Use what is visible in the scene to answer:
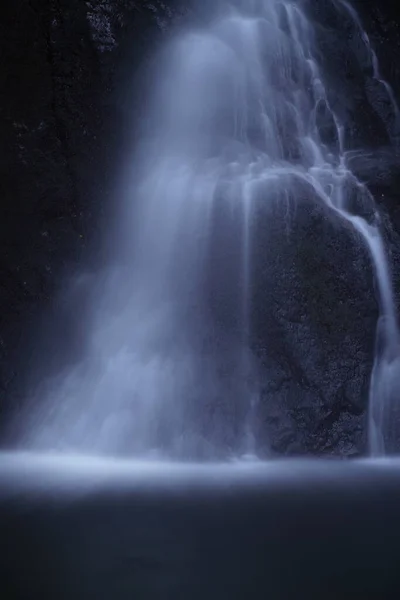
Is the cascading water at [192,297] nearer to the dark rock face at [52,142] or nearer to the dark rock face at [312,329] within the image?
the dark rock face at [312,329]

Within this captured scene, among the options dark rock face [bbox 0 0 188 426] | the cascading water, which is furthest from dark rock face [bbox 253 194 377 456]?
dark rock face [bbox 0 0 188 426]

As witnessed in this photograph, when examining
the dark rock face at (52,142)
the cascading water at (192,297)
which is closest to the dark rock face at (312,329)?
the cascading water at (192,297)

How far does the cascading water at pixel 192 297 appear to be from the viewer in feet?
23.9

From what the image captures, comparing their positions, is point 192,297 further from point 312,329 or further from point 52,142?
point 52,142

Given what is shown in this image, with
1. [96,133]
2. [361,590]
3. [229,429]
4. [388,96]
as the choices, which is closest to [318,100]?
[388,96]

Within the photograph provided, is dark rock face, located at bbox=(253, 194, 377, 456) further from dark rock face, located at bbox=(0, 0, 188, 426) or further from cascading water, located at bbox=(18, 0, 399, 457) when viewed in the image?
dark rock face, located at bbox=(0, 0, 188, 426)

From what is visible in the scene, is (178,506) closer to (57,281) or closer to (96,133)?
(57,281)

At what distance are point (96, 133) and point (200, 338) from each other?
390 cm

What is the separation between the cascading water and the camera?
7273mm

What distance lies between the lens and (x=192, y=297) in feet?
26.0

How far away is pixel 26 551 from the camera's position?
3584 millimetres

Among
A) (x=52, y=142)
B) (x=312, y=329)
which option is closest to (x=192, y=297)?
(x=312, y=329)

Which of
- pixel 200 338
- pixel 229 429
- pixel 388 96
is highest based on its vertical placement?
pixel 388 96

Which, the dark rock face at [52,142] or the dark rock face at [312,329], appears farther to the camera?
the dark rock face at [52,142]
